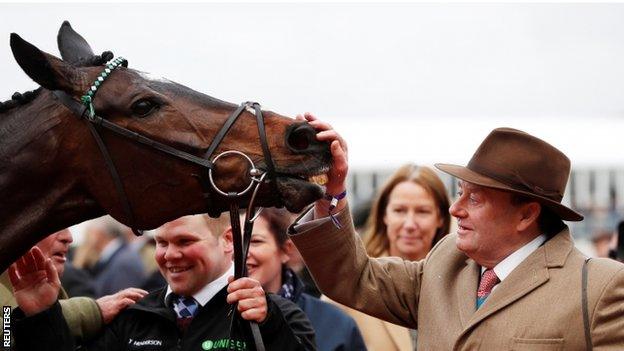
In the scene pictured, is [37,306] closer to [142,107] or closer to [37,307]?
[37,307]

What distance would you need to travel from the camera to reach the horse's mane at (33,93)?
4598 mm

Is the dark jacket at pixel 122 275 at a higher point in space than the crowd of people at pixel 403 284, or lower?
lower

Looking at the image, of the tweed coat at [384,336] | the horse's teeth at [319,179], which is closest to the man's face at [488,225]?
the horse's teeth at [319,179]

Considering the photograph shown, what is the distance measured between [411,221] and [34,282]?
285 centimetres

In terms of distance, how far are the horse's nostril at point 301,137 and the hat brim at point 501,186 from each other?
680 millimetres

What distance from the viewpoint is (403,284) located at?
17.2 feet

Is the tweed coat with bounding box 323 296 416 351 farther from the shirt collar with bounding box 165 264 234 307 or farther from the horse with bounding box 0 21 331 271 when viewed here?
the horse with bounding box 0 21 331 271

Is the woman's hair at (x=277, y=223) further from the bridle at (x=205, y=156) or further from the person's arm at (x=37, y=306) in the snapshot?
the bridle at (x=205, y=156)

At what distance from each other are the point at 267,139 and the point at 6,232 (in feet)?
3.49

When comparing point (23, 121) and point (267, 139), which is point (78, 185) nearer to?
point (23, 121)

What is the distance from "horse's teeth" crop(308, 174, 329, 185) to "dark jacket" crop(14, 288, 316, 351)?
535 millimetres

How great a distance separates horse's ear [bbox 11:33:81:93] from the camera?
442cm

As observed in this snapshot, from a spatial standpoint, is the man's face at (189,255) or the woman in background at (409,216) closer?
the man's face at (189,255)

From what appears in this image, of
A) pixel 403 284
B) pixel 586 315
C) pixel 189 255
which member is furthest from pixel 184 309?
pixel 586 315
